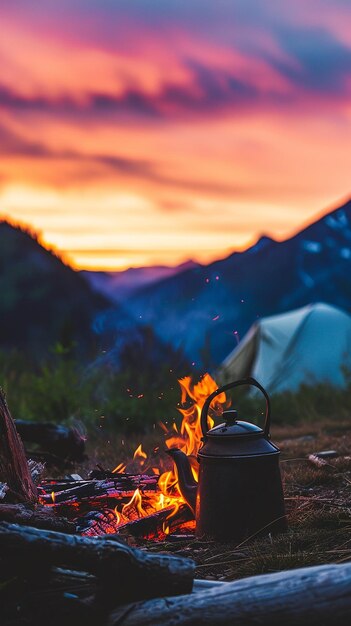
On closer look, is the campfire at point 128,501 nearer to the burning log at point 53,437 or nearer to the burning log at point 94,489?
the burning log at point 94,489

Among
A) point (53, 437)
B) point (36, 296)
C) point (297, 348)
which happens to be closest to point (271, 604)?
point (53, 437)

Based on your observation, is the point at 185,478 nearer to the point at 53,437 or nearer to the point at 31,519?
the point at 31,519

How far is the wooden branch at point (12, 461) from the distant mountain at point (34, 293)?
27605mm

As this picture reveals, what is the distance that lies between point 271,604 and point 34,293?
34.3 meters

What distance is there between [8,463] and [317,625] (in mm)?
Result: 2105

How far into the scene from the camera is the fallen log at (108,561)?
2.78m

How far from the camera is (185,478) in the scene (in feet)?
15.0

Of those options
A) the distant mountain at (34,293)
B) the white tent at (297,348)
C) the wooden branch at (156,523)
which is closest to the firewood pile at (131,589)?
the wooden branch at (156,523)

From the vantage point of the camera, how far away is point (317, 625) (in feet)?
8.57

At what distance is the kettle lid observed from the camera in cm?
411

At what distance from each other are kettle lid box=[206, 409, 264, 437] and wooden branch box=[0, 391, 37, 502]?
108 cm

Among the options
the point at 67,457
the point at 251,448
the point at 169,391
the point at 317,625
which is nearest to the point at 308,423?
the point at 169,391

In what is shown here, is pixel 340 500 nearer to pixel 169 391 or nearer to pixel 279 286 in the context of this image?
pixel 169 391

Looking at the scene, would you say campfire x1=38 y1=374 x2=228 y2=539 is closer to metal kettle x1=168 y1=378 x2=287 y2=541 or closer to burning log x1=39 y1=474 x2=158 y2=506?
burning log x1=39 y1=474 x2=158 y2=506
